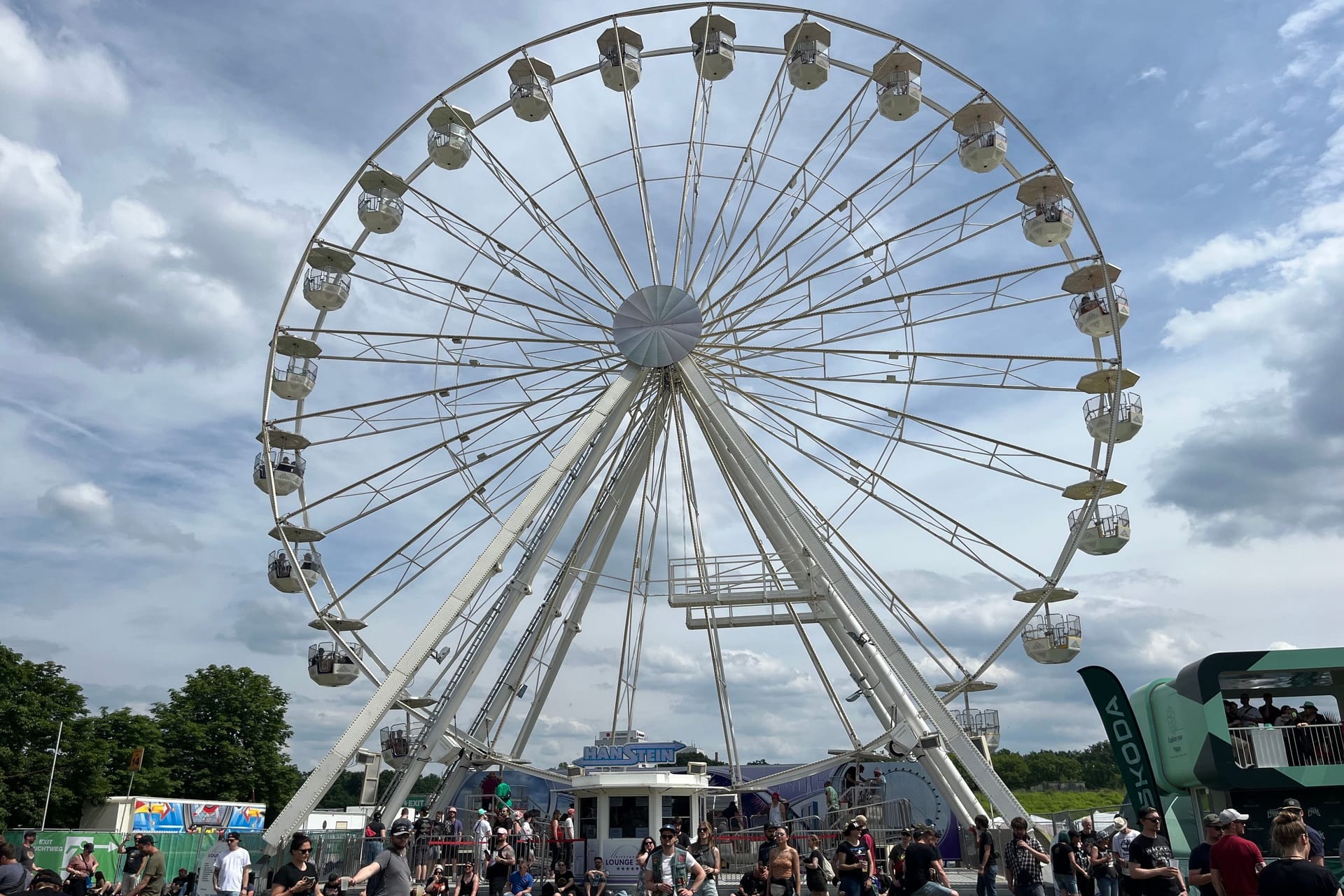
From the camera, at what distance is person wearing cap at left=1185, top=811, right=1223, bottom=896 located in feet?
27.2

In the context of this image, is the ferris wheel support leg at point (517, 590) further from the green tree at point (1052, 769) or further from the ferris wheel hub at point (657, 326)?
the green tree at point (1052, 769)

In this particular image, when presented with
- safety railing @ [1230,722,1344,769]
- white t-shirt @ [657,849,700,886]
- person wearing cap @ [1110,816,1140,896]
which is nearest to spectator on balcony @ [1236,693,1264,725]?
safety railing @ [1230,722,1344,769]

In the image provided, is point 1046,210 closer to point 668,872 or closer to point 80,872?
point 668,872

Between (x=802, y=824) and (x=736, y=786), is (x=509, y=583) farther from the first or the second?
(x=802, y=824)

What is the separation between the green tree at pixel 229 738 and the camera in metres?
56.3

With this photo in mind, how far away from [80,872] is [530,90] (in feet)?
58.2

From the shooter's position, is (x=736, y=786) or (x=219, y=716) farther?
(x=219, y=716)

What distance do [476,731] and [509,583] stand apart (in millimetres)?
4181

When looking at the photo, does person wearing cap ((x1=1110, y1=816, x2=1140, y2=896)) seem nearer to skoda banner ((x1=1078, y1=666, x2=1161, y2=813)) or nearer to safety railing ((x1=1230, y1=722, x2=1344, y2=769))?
skoda banner ((x1=1078, y1=666, x2=1161, y2=813))

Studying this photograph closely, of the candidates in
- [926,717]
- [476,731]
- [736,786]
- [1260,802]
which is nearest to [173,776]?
[476,731]

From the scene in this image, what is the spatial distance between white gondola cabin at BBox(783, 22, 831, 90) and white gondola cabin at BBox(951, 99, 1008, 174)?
10.1 feet

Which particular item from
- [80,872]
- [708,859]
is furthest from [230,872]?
[708,859]

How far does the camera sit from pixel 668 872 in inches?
424

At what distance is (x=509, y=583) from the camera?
22312mm
